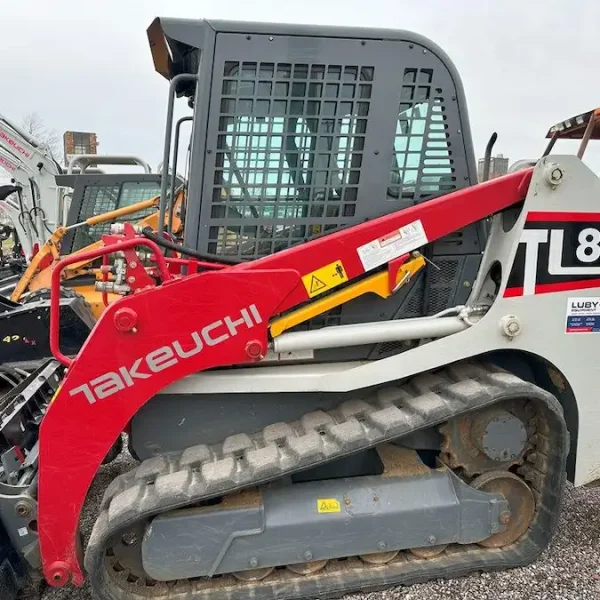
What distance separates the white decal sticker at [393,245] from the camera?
2.50m

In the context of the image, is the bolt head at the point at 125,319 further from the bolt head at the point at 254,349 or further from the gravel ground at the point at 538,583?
the gravel ground at the point at 538,583

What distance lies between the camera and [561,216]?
256 centimetres

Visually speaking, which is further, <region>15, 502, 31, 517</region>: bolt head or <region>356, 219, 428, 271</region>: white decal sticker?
<region>356, 219, 428, 271</region>: white decal sticker

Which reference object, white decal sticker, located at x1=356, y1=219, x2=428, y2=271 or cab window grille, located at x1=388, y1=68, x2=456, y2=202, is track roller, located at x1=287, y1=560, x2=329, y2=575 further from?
cab window grille, located at x1=388, y1=68, x2=456, y2=202

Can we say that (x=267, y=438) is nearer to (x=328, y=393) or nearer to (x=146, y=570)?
(x=328, y=393)

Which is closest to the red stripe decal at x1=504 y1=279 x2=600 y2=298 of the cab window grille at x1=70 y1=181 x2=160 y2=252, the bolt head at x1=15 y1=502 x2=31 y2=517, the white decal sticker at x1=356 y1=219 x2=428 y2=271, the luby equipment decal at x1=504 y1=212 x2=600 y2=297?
the luby equipment decal at x1=504 y1=212 x2=600 y2=297

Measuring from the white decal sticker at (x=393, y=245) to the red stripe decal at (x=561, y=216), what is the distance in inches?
20.1

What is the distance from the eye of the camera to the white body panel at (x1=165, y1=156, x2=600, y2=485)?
8.37ft

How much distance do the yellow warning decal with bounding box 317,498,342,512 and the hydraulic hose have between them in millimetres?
1169

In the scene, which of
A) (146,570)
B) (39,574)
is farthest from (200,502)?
(39,574)

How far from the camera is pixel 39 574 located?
2.50 metres

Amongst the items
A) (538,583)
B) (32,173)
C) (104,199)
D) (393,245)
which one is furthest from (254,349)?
(32,173)

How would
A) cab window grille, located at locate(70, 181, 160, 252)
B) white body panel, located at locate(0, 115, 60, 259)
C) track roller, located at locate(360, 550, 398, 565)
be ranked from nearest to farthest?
track roller, located at locate(360, 550, 398, 565)
cab window grille, located at locate(70, 181, 160, 252)
white body panel, located at locate(0, 115, 60, 259)

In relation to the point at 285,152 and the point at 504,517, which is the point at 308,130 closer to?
the point at 285,152
